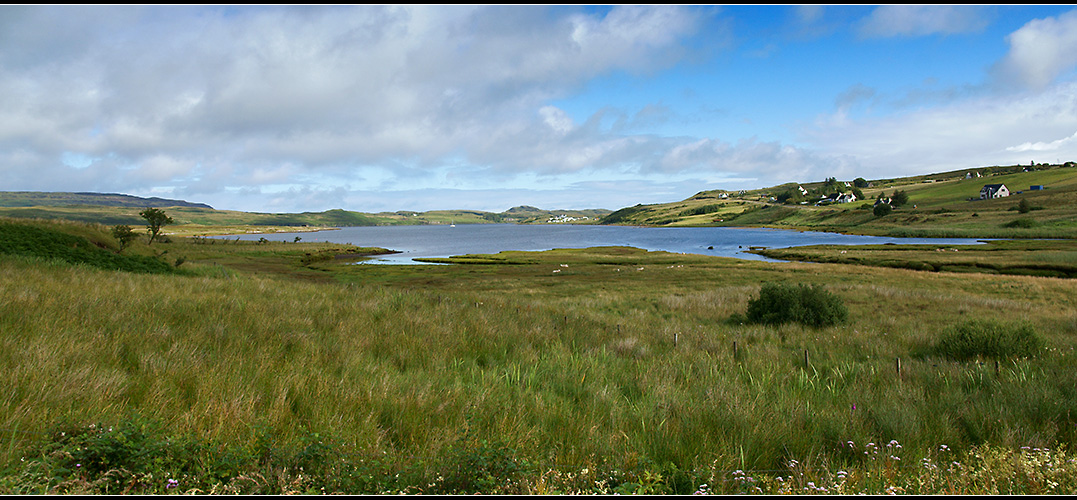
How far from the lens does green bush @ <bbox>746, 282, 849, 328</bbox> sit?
57.4 feet

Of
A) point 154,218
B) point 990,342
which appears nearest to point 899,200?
point 990,342

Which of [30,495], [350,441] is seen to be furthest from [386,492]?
[30,495]

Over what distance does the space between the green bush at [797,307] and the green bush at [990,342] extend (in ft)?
19.6

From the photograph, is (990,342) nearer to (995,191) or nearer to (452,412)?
(452,412)

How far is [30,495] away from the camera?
243cm

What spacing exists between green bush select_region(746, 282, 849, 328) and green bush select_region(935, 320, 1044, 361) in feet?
19.6

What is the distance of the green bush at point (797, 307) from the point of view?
57.4 feet

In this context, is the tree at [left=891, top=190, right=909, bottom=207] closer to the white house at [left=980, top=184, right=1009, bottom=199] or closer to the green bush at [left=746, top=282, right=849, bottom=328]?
the white house at [left=980, top=184, right=1009, bottom=199]

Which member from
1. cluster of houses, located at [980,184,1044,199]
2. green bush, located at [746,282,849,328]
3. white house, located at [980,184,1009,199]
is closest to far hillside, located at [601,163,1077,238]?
cluster of houses, located at [980,184,1044,199]

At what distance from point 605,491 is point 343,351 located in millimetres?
4989

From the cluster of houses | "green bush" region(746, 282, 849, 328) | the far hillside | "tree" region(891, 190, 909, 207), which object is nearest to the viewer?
"green bush" region(746, 282, 849, 328)

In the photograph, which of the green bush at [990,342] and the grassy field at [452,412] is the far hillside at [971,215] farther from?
the grassy field at [452,412]

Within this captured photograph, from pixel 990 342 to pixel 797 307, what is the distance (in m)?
7.30

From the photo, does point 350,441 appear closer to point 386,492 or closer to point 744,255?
point 386,492
